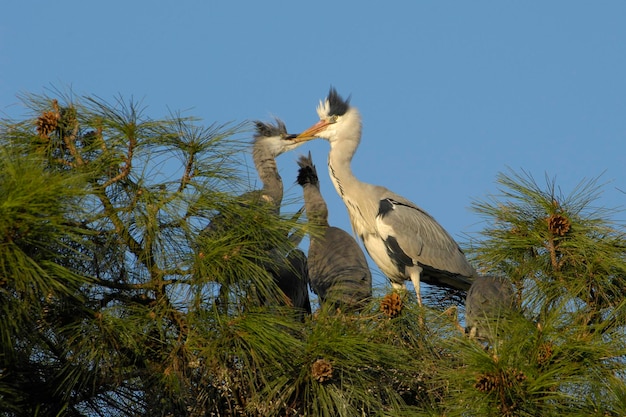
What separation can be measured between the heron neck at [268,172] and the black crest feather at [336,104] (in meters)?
0.83

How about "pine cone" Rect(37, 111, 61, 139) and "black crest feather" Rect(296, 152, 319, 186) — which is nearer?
"pine cone" Rect(37, 111, 61, 139)

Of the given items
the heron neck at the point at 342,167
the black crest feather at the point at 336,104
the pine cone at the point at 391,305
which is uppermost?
the black crest feather at the point at 336,104

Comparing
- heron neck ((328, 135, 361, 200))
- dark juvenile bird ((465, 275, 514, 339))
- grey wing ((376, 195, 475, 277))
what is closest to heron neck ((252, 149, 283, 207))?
heron neck ((328, 135, 361, 200))

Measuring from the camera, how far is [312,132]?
26.0ft

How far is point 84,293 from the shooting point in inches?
163

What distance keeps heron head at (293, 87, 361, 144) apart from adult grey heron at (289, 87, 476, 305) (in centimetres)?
20

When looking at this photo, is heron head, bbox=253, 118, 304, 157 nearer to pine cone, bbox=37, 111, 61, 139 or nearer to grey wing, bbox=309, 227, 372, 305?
grey wing, bbox=309, 227, 372, 305

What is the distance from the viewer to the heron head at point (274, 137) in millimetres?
7486

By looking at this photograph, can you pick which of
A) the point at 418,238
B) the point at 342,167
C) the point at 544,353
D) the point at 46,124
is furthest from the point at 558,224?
the point at 342,167

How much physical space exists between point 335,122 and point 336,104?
150mm

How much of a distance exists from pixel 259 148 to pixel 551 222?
307 cm

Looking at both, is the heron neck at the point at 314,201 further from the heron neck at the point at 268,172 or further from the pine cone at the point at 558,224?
the pine cone at the point at 558,224

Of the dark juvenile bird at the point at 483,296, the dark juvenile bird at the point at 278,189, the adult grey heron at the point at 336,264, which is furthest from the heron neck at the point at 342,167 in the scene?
the dark juvenile bird at the point at 483,296

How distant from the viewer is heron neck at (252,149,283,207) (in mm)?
6852
